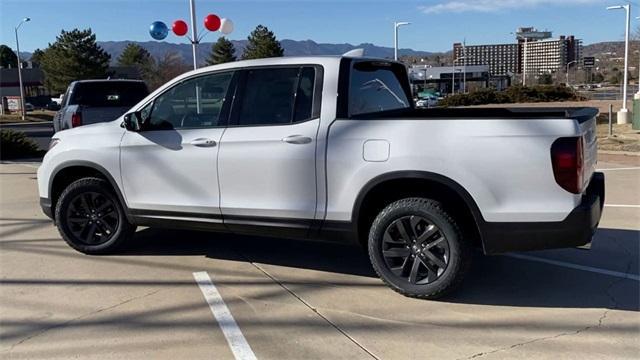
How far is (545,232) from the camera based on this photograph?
4.30 meters

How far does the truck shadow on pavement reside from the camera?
4.78 m

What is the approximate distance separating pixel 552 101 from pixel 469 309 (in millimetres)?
45494

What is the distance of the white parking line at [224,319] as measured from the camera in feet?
12.6

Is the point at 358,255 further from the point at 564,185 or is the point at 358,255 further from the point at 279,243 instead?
the point at 564,185

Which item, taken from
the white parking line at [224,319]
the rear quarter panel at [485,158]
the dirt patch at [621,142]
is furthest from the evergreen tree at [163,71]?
the rear quarter panel at [485,158]

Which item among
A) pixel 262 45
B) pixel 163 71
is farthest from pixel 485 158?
pixel 163 71

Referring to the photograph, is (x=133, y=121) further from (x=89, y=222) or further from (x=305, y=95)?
(x=305, y=95)

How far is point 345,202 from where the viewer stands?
15.8 ft

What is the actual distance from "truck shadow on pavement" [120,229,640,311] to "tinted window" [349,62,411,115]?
4.85 feet

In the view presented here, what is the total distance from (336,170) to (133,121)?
206cm

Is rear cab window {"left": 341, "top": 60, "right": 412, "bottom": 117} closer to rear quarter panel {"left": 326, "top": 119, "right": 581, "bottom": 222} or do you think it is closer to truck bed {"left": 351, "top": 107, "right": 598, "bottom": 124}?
truck bed {"left": 351, "top": 107, "right": 598, "bottom": 124}

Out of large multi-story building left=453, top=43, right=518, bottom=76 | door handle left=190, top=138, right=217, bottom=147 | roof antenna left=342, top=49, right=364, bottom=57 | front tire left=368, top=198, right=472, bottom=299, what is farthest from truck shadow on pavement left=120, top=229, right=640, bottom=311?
large multi-story building left=453, top=43, right=518, bottom=76

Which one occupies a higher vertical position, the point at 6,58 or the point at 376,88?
the point at 6,58

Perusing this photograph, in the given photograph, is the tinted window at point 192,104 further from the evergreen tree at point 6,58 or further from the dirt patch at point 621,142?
the evergreen tree at point 6,58
